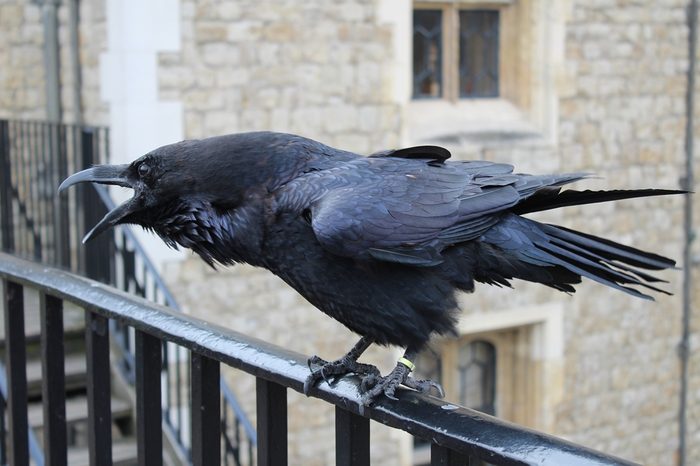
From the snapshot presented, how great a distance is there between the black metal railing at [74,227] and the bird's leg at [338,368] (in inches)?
126

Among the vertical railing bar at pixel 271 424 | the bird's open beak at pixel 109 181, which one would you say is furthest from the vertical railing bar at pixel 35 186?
the vertical railing bar at pixel 271 424

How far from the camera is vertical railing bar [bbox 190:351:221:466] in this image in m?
1.58

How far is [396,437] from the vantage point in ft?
24.1

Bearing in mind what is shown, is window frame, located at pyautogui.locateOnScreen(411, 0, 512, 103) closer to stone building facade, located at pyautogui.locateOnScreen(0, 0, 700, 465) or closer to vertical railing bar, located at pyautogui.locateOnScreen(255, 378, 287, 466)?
stone building facade, located at pyautogui.locateOnScreen(0, 0, 700, 465)

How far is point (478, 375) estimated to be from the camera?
8227 millimetres

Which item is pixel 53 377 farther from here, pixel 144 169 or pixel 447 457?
pixel 447 457

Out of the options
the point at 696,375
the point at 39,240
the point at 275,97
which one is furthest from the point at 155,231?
the point at 696,375

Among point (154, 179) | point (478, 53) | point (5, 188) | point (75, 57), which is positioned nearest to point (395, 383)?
point (154, 179)

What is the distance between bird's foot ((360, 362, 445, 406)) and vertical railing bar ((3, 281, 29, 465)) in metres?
0.74

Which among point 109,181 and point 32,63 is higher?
point 32,63

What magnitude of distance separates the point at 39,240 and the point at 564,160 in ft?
12.8

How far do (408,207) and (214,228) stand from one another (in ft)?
1.24

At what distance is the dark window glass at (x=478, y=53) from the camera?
7789mm

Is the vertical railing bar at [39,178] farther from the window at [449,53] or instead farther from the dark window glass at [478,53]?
the dark window glass at [478,53]
